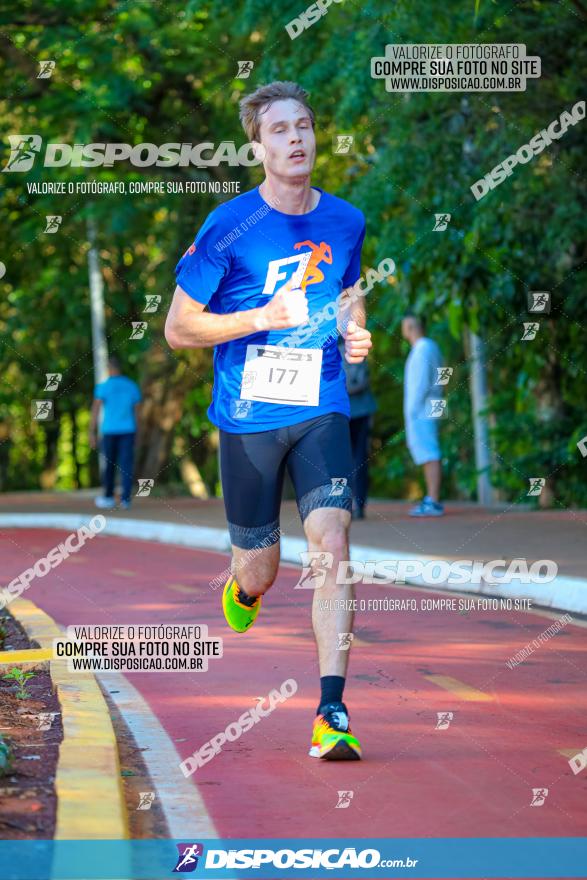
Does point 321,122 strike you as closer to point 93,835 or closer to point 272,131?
point 272,131

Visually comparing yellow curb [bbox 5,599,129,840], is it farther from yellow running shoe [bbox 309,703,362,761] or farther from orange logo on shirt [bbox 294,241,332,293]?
orange logo on shirt [bbox 294,241,332,293]

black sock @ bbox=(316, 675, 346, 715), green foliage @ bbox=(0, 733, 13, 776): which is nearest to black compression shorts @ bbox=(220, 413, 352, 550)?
black sock @ bbox=(316, 675, 346, 715)

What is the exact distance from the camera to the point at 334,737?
19.9 feet

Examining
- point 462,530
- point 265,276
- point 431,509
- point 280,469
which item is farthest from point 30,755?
point 431,509

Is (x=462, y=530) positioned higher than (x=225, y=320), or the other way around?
(x=225, y=320)

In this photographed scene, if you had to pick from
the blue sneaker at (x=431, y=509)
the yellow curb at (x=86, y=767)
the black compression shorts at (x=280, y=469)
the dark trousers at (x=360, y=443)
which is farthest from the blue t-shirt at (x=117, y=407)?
the black compression shorts at (x=280, y=469)

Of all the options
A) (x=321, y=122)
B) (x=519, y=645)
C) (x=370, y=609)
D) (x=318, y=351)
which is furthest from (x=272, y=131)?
(x=321, y=122)

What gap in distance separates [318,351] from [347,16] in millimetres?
11725

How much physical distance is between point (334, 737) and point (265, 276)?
1.79 meters

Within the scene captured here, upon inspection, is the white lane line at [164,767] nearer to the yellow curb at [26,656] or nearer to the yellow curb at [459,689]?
the yellow curb at [26,656]

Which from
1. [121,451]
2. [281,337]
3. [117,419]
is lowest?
[281,337]

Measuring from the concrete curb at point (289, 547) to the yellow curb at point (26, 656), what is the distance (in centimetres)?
360

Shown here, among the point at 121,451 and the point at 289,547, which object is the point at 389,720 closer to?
the point at 289,547

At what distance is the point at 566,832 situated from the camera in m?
5.02
